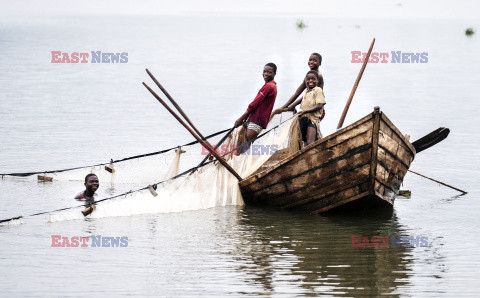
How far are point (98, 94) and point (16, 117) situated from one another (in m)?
4.36

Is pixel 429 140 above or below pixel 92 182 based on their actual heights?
above

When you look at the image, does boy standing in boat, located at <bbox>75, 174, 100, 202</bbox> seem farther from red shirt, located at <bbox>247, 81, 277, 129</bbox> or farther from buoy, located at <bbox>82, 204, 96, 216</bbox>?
red shirt, located at <bbox>247, 81, 277, 129</bbox>

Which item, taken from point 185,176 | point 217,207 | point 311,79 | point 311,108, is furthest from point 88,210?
point 311,79

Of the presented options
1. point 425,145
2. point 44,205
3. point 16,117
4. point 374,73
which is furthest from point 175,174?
point 374,73

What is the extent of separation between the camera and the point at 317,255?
25.1 feet

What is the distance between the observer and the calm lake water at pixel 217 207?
689 cm

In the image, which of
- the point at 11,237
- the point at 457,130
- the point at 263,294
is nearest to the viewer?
the point at 263,294

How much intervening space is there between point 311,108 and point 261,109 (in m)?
0.68

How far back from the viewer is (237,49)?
1273 inches

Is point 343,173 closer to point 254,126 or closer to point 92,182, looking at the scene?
point 254,126

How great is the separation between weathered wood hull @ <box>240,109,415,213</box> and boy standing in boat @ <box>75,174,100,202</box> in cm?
172

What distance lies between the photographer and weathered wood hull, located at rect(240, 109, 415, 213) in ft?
27.8

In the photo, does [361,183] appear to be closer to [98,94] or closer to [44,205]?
[44,205]

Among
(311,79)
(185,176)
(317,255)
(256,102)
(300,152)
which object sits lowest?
A: (317,255)
